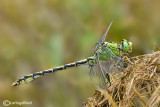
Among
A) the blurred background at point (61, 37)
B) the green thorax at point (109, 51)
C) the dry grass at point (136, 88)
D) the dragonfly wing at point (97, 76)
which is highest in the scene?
the blurred background at point (61, 37)

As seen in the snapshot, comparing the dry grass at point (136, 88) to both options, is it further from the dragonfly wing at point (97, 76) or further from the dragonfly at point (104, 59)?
the dragonfly at point (104, 59)

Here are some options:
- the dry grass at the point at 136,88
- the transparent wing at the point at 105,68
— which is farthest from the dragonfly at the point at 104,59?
the dry grass at the point at 136,88

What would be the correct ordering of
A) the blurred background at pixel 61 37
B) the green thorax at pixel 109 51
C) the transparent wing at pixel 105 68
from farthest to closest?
the blurred background at pixel 61 37
the green thorax at pixel 109 51
the transparent wing at pixel 105 68

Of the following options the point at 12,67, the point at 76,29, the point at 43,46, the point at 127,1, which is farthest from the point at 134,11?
the point at 12,67

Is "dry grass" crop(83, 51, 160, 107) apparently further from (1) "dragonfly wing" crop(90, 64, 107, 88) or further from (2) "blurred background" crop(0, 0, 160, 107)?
(2) "blurred background" crop(0, 0, 160, 107)

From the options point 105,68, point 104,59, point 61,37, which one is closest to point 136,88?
point 105,68

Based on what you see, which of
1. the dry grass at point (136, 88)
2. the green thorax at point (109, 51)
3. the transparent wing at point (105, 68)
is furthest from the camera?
the green thorax at point (109, 51)
